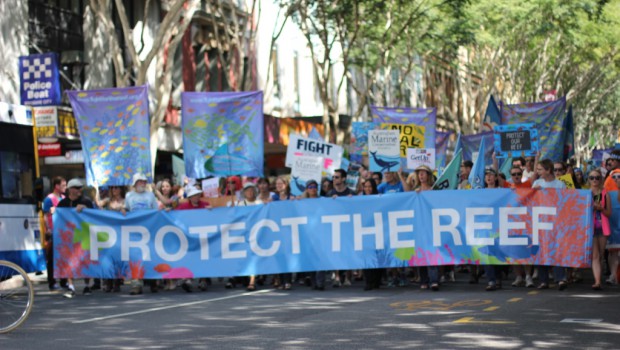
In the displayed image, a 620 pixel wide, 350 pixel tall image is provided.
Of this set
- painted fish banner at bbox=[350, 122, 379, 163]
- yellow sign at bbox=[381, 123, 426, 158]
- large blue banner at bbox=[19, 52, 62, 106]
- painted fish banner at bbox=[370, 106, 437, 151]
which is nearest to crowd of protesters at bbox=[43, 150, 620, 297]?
yellow sign at bbox=[381, 123, 426, 158]

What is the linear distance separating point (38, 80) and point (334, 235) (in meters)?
11.5

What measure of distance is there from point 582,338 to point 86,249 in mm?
8467

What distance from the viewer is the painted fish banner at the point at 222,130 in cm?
1753

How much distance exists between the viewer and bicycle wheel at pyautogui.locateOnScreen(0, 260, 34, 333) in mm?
11281

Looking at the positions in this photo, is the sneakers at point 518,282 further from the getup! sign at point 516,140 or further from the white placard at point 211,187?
the white placard at point 211,187

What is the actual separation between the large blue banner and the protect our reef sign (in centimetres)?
936

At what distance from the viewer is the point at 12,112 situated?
53.4 feet

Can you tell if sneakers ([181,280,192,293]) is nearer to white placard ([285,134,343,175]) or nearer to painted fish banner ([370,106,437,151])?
white placard ([285,134,343,175])

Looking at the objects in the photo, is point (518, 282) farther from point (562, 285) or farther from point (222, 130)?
point (222, 130)

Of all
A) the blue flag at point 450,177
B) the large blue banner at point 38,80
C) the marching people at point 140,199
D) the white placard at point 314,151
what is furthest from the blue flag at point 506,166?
the large blue banner at point 38,80

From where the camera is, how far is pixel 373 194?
16.3 m

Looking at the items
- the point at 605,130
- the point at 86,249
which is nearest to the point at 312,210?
the point at 86,249

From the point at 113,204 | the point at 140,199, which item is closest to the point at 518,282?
the point at 140,199

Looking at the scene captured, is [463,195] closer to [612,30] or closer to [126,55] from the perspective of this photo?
[126,55]
